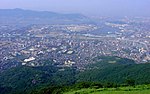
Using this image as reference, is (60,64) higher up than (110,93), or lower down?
lower down

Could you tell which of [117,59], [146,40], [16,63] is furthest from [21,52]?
[146,40]

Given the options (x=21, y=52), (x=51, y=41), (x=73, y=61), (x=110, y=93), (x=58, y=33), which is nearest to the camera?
(x=110, y=93)

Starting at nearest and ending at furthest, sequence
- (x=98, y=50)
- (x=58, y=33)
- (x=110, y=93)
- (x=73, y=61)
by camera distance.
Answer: (x=110, y=93) < (x=73, y=61) < (x=98, y=50) < (x=58, y=33)

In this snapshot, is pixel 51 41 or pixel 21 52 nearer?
pixel 21 52

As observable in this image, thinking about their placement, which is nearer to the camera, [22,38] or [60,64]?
[60,64]

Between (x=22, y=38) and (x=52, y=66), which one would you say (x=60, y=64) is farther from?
(x=22, y=38)

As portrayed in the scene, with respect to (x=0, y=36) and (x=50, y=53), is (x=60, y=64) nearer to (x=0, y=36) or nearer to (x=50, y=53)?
(x=50, y=53)

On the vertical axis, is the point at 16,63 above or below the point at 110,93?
below

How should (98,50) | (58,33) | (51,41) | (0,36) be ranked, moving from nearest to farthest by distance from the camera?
(98,50)
(51,41)
(0,36)
(58,33)

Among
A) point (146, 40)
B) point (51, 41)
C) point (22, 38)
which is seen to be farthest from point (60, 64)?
point (146, 40)
